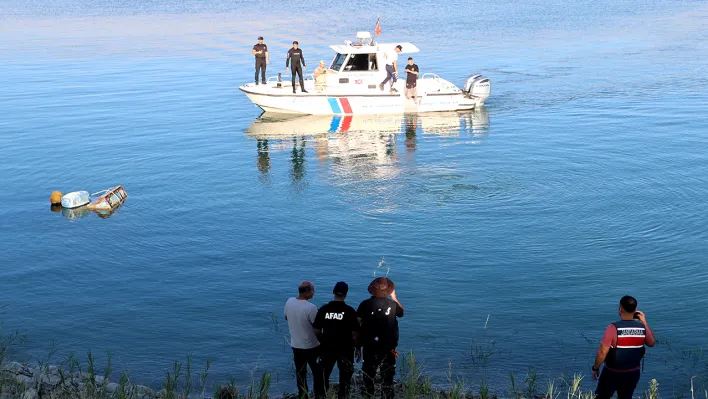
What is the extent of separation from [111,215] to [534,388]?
1198cm

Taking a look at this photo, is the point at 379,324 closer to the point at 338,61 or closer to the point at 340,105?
the point at 338,61

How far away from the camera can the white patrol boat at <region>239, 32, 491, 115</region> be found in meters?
29.2

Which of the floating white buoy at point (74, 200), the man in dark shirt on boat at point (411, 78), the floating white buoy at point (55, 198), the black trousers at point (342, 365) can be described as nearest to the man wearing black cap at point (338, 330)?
the black trousers at point (342, 365)

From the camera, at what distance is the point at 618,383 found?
9.09m

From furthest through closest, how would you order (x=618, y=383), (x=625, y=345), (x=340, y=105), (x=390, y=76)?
(x=340, y=105), (x=390, y=76), (x=618, y=383), (x=625, y=345)

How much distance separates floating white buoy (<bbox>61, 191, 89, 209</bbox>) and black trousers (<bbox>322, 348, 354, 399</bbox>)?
39.9ft

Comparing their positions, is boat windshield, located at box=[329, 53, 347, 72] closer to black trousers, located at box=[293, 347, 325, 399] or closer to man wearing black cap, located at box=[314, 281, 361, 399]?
black trousers, located at box=[293, 347, 325, 399]

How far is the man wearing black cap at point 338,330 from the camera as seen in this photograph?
375 inches

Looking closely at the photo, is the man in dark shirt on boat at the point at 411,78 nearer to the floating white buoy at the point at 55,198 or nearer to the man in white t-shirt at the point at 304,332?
the floating white buoy at the point at 55,198

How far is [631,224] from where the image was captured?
59.0 ft

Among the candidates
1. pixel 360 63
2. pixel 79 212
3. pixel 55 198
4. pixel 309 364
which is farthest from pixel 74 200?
pixel 309 364

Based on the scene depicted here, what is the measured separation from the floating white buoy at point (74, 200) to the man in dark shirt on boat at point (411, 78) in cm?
1234

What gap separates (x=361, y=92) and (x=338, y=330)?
20799 mm

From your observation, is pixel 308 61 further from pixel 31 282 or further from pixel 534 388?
pixel 534 388
